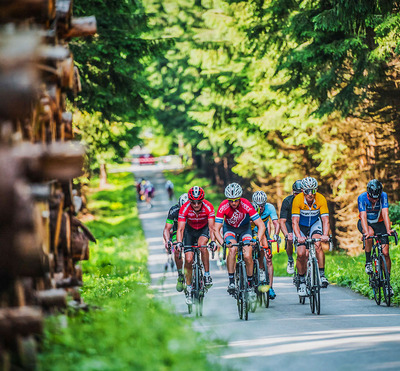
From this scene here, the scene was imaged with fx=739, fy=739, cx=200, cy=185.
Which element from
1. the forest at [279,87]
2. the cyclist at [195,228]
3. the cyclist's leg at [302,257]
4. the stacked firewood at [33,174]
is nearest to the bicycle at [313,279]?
the cyclist's leg at [302,257]

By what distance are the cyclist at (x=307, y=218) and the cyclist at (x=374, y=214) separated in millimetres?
701

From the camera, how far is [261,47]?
84.9 feet

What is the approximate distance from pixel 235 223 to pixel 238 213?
215mm

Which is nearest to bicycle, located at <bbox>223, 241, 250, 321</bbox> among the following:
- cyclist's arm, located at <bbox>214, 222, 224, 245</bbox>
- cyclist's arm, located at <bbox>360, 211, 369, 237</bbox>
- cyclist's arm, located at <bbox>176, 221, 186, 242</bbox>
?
cyclist's arm, located at <bbox>214, 222, 224, 245</bbox>

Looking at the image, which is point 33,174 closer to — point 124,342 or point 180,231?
point 124,342

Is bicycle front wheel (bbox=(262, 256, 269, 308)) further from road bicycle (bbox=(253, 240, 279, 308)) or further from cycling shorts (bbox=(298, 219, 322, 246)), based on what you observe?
cycling shorts (bbox=(298, 219, 322, 246))

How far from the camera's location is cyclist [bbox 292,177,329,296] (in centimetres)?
1382

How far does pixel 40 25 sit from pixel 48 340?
3420 mm

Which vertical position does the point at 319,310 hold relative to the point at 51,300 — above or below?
below

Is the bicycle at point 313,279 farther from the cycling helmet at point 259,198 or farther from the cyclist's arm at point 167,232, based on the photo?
the cyclist's arm at point 167,232

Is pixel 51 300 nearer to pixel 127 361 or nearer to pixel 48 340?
pixel 48 340

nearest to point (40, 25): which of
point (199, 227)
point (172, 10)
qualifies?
point (199, 227)

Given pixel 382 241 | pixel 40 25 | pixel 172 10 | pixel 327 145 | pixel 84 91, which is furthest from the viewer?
pixel 172 10

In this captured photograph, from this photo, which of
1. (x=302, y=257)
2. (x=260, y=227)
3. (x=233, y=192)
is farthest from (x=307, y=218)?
(x=233, y=192)
